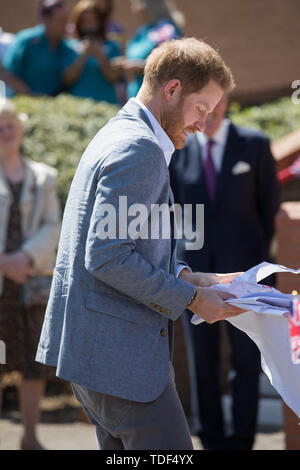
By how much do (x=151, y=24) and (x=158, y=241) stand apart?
19.3 ft

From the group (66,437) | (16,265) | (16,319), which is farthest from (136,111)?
(66,437)

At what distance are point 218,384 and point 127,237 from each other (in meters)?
3.25

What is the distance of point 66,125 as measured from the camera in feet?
25.8

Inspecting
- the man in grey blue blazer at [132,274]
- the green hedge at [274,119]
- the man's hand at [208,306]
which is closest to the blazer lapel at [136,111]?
the man in grey blue blazer at [132,274]

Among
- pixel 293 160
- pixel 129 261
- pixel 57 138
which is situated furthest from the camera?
pixel 57 138

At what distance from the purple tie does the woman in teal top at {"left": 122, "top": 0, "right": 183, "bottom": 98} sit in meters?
2.23

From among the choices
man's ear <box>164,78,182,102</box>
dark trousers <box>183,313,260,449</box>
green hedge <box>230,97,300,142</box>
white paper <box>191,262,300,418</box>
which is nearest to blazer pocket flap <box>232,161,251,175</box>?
dark trousers <box>183,313,260,449</box>

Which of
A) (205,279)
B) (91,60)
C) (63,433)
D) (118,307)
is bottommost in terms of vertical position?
(63,433)

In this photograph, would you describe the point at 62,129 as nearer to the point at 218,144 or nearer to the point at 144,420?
the point at 218,144

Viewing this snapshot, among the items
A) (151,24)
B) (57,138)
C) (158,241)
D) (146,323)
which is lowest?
(146,323)

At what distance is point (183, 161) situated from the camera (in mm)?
6008

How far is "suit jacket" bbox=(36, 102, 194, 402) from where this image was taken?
2.96m

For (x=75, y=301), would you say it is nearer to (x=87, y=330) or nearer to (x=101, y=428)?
(x=87, y=330)

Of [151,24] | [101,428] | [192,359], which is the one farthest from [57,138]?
[101,428]
